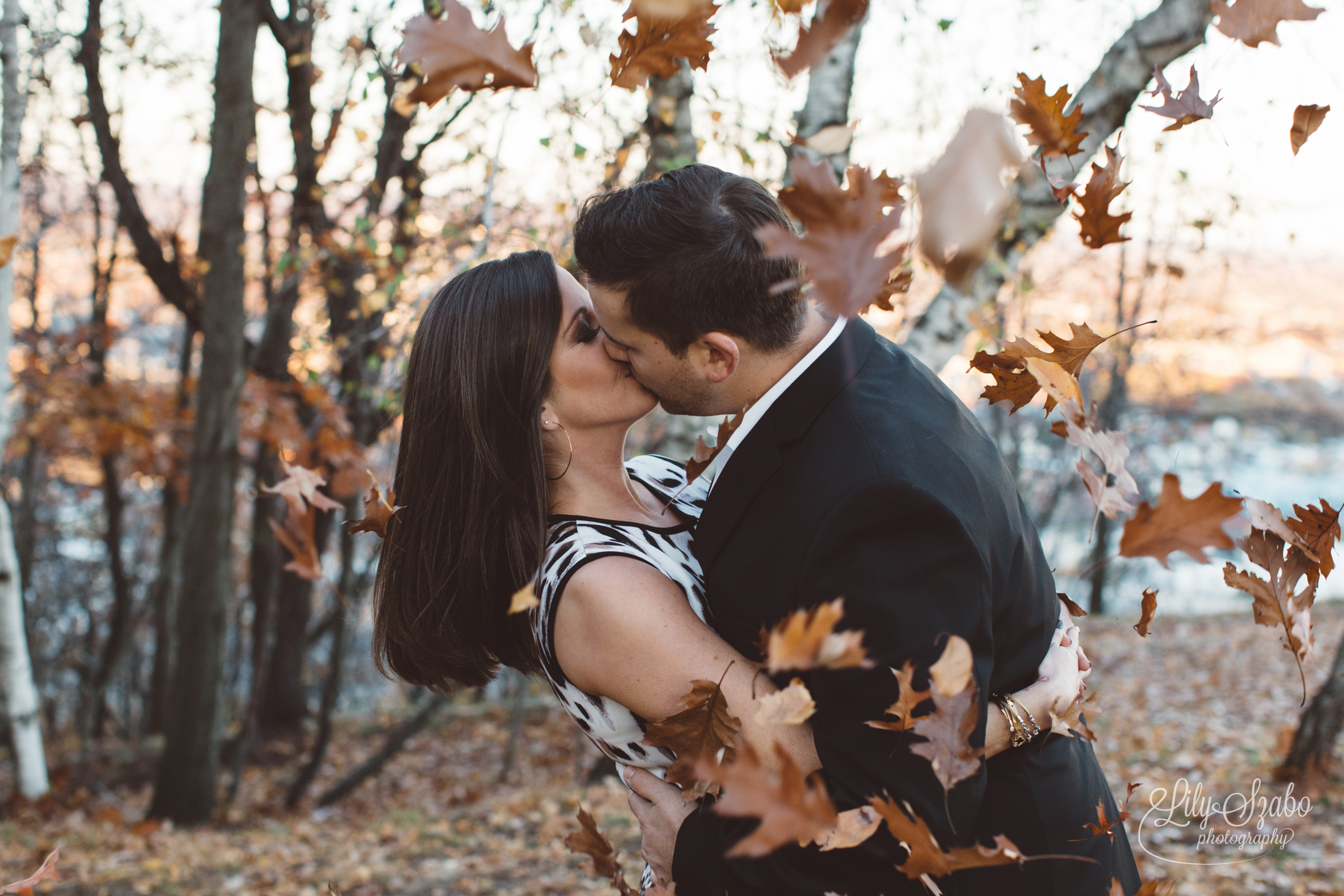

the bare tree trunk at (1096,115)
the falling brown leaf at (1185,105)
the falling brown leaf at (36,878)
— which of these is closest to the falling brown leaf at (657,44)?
the falling brown leaf at (1185,105)

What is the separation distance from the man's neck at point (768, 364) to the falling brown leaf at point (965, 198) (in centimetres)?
71

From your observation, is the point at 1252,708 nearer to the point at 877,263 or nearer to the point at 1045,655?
the point at 1045,655

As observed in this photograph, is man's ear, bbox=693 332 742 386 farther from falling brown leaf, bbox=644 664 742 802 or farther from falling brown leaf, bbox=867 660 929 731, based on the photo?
falling brown leaf, bbox=867 660 929 731

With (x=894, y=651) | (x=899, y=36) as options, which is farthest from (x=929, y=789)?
(x=899, y=36)

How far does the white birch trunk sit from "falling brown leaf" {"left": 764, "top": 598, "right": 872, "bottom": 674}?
16.9ft

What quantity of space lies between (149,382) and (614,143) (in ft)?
31.9

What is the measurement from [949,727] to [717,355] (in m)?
0.80

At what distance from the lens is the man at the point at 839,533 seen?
132 cm

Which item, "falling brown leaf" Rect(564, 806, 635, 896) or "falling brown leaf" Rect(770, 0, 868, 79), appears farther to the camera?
"falling brown leaf" Rect(564, 806, 635, 896)

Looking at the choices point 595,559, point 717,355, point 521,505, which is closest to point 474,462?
point 521,505

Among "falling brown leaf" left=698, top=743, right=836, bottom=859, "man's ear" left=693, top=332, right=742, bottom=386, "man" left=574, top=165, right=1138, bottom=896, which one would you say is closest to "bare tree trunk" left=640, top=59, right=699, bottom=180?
"man" left=574, top=165, right=1138, bottom=896

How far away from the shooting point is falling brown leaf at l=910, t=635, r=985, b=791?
3.68ft

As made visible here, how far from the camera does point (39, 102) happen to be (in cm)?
945

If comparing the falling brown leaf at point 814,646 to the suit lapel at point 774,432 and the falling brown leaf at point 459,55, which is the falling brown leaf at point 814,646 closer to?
the suit lapel at point 774,432
